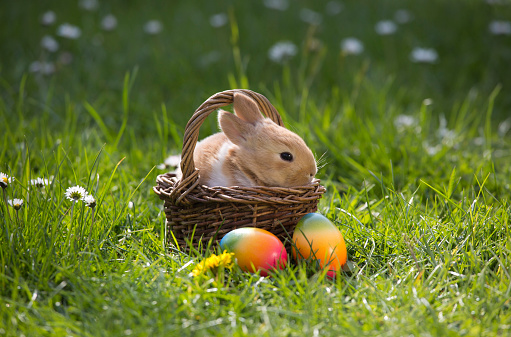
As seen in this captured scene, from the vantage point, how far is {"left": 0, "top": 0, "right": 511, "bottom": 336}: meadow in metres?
1.71

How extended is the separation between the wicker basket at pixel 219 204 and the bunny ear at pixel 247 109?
0.06 meters

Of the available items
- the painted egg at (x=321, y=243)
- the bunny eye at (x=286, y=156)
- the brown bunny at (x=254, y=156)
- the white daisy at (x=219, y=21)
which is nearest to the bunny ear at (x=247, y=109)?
the brown bunny at (x=254, y=156)

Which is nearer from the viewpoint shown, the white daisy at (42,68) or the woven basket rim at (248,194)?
the woven basket rim at (248,194)

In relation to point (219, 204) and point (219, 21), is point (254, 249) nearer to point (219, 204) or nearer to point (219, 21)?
point (219, 204)

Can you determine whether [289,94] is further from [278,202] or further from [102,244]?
[102,244]

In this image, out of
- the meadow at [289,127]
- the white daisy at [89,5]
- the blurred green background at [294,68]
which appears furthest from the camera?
the white daisy at [89,5]

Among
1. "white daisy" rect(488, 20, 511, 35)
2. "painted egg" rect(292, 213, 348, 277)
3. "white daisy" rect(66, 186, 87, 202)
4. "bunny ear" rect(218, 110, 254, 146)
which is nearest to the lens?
"painted egg" rect(292, 213, 348, 277)

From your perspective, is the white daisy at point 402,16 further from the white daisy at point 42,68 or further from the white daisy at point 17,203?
the white daisy at point 17,203

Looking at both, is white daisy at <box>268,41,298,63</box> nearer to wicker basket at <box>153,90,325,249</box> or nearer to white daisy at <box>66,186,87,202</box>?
wicker basket at <box>153,90,325,249</box>

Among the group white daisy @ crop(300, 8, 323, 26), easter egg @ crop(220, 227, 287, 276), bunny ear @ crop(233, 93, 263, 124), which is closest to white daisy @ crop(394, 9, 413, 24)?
white daisy @ crop(300, 8, 323, 26)

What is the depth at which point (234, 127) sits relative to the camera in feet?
7.43

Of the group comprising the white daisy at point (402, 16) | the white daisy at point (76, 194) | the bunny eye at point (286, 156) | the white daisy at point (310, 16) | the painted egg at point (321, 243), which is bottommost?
the painted egg at point (321, 243)

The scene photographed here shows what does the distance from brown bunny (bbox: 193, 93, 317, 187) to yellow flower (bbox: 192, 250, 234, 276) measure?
44cm

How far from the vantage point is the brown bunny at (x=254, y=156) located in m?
2.19
